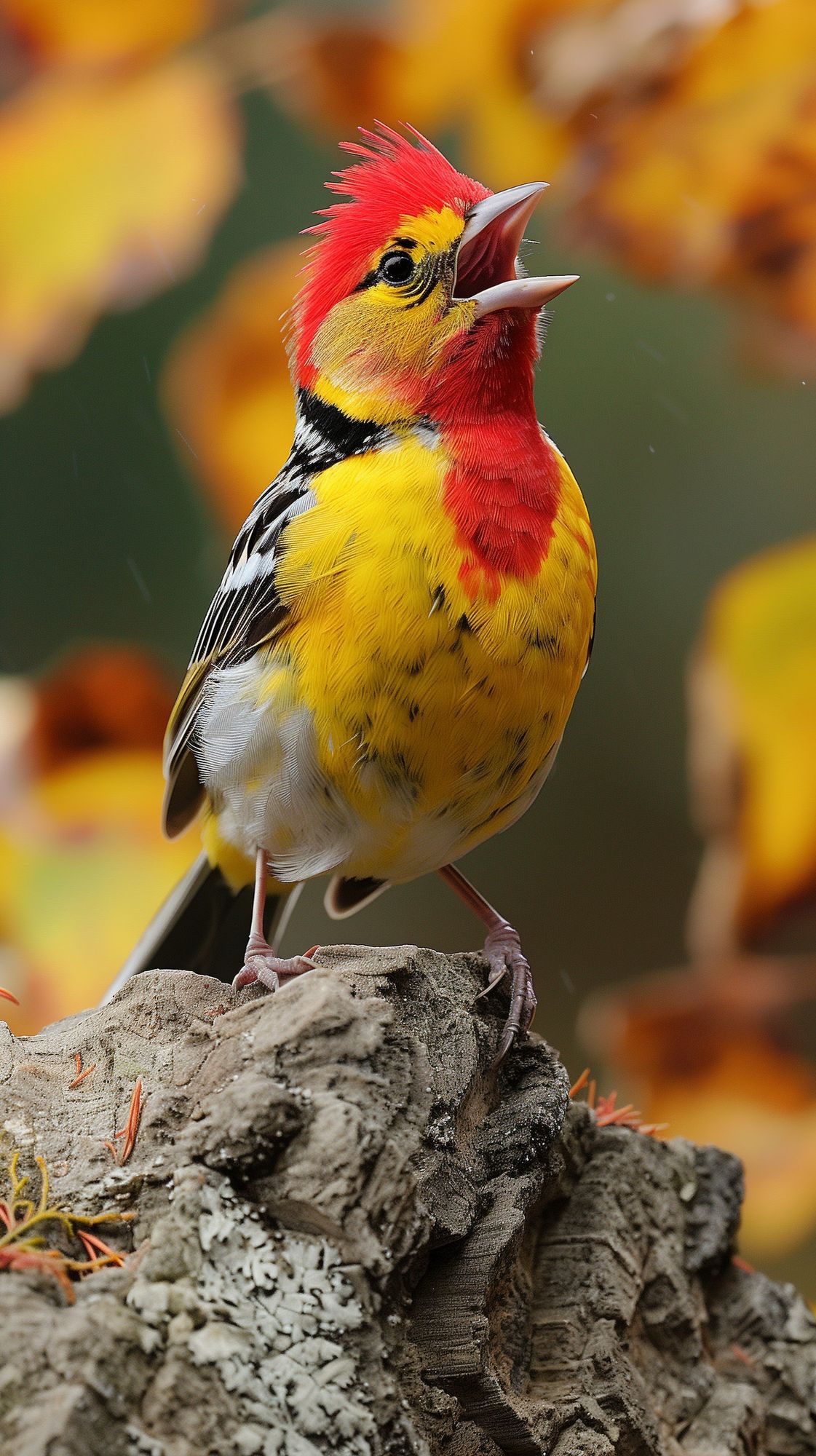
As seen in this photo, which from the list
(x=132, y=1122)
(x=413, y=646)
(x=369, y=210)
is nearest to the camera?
(x=132, y=1122)

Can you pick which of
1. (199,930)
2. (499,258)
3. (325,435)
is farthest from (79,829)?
(499,258)

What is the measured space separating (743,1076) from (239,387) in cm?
306

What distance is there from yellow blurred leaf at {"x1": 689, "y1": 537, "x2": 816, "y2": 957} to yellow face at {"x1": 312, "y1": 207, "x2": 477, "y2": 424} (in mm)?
2365

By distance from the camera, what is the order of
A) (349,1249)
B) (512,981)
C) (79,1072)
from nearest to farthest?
1. (349,1249)
2. (79,1072)
3. (512,981)

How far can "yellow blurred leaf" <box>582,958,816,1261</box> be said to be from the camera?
4.30 m

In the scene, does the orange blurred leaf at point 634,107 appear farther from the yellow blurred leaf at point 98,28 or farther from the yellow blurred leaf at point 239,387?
the yellow blurred leaf at point 239,387

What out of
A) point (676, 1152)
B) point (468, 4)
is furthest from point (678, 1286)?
point (468, 4)

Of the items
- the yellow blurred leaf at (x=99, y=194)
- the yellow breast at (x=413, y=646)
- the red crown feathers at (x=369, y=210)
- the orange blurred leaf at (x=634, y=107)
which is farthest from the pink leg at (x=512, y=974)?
the yellow blurred leaf at (x=99, y=194)

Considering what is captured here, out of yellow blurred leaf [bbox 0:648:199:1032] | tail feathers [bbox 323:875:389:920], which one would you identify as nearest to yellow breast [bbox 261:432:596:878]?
tail feathers [bbox 323:875:389:920]

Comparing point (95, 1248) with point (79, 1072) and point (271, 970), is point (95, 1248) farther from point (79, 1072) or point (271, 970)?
point (271, 970)

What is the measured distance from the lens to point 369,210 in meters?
2.44

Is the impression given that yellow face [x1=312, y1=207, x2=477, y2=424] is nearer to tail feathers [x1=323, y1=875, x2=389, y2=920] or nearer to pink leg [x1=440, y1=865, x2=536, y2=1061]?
pink leg [x1=440, y1=865, x2=536, y2=1061]

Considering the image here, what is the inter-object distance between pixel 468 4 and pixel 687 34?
803 mm

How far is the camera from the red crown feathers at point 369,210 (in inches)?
94.5
